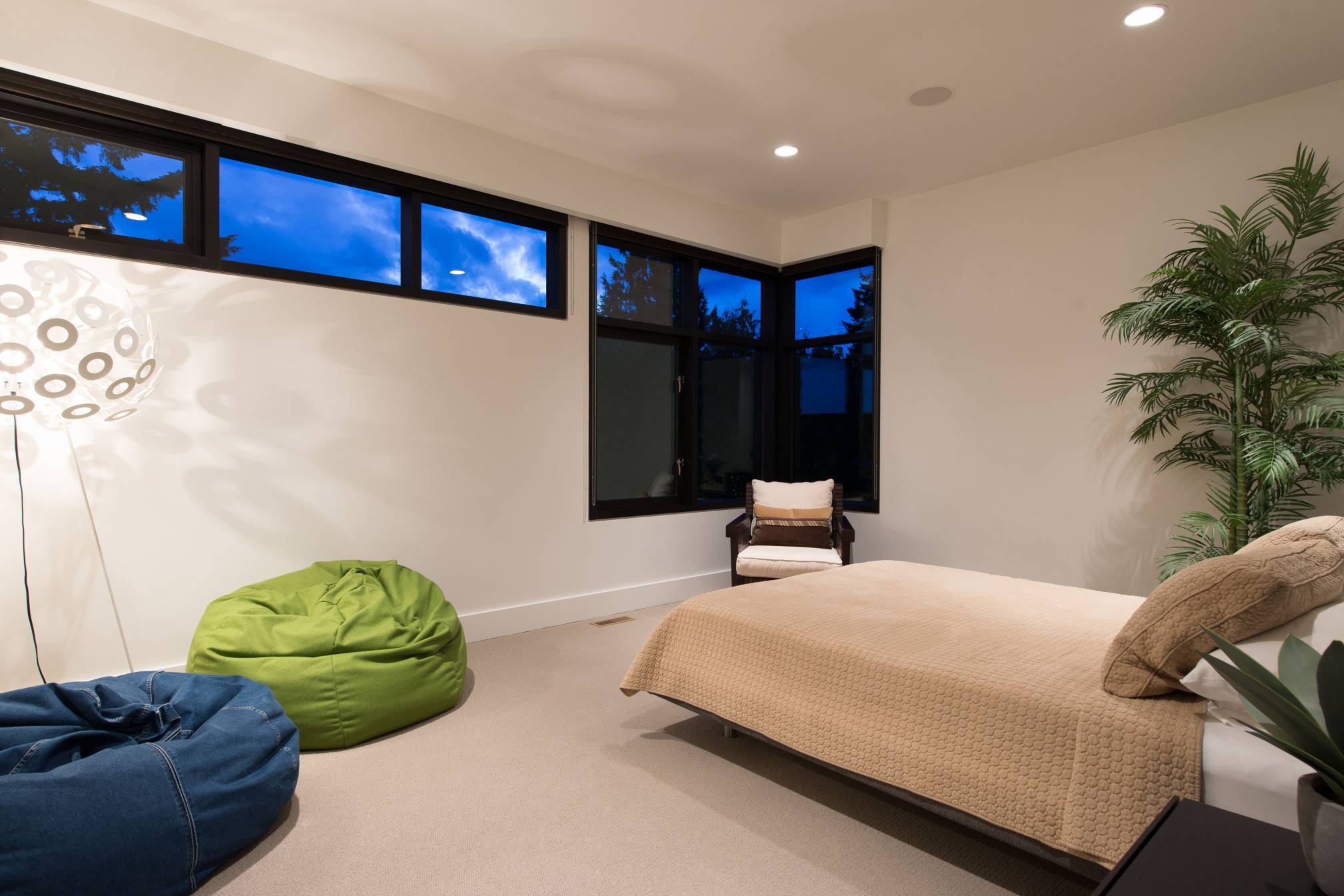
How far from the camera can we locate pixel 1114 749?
5.13 ft

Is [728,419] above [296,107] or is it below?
below

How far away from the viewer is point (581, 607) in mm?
4719

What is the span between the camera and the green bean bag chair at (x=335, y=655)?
2674 mm

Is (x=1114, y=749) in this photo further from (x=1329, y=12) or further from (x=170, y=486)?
(x=170, y=486)

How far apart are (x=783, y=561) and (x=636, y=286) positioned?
2248mm

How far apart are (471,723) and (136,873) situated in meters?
1.34

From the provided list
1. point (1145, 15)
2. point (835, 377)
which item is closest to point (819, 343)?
point (835, 377)

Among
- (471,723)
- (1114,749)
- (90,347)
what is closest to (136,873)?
(471,723)

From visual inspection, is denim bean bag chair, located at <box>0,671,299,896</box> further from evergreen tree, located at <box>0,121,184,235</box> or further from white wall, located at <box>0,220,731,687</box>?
evergreen tree, located at <box>0,121,184,235</box>

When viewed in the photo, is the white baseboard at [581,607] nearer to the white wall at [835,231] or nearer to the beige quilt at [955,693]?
the beige quilt at [955,693]

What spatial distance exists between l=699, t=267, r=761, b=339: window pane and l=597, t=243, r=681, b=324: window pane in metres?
0.32

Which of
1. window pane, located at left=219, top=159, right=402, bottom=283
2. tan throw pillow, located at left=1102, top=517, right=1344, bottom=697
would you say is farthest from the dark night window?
tan throw pillow, located at left=1102, top=517, right=1344, bottom=697

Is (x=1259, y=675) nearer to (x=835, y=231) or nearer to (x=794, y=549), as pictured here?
(x=794, y=549)

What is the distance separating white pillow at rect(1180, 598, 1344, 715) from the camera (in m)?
1.50
